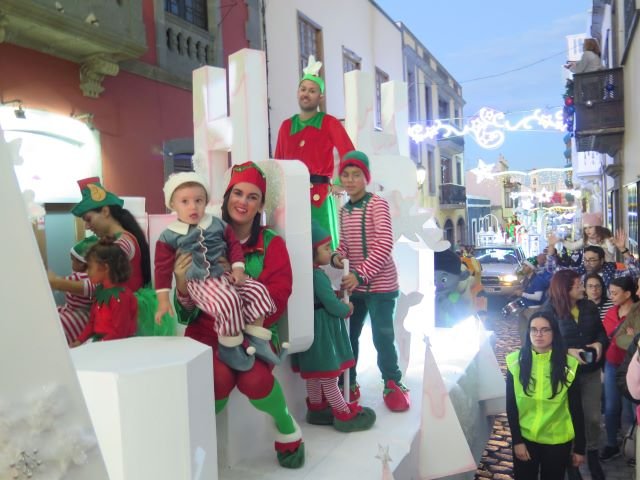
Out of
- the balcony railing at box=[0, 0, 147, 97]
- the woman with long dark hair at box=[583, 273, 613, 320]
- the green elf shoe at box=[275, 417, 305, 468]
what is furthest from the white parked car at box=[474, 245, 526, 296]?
the green elf shoe at box=[275, 417, 305, 468]

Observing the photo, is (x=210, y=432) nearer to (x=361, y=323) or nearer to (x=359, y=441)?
(x=359, y=441)

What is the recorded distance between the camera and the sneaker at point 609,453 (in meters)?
4.27

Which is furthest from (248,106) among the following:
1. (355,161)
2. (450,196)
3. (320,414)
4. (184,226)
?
(450,196)

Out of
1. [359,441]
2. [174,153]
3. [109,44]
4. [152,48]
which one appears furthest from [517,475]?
[152,48]

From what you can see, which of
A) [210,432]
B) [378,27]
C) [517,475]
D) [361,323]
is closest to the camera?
[210,432]

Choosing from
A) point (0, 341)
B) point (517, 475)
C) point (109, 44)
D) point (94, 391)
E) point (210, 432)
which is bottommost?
point (517, 475)

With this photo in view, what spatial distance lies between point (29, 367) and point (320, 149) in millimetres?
2771

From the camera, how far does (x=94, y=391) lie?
1.69m

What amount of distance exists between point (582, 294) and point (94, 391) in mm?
3542

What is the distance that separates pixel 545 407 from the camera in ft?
10.0

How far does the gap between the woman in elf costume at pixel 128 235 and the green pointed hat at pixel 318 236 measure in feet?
2.78

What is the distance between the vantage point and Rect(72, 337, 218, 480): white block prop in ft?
5.51

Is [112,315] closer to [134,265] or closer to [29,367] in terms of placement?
[134,265]

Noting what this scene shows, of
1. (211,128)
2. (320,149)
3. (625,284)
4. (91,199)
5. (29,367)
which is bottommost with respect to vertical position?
(625,284)
